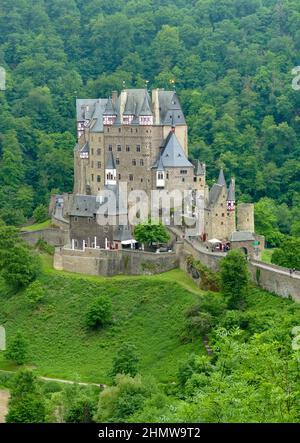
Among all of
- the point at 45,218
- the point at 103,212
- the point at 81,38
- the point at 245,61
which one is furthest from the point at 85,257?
the point at 81,38

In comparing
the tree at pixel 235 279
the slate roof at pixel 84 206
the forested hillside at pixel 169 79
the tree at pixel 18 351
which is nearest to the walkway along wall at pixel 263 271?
the tree at pixel 235 279

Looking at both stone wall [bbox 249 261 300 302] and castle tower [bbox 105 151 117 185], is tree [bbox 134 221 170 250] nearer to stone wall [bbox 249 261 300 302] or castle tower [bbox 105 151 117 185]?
castle tower [bbox 105 151 117 185]

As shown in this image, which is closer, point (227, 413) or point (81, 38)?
point (227, 413)

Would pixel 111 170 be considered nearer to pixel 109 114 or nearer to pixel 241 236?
pixel 109 114

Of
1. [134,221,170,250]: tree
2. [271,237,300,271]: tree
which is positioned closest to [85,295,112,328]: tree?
[134,221,170,250]: tree

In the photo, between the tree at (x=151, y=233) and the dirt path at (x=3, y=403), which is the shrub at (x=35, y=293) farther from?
the dirt path at (x=3, y=403)

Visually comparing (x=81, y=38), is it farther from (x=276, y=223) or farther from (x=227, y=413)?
(x=227, y=413)
